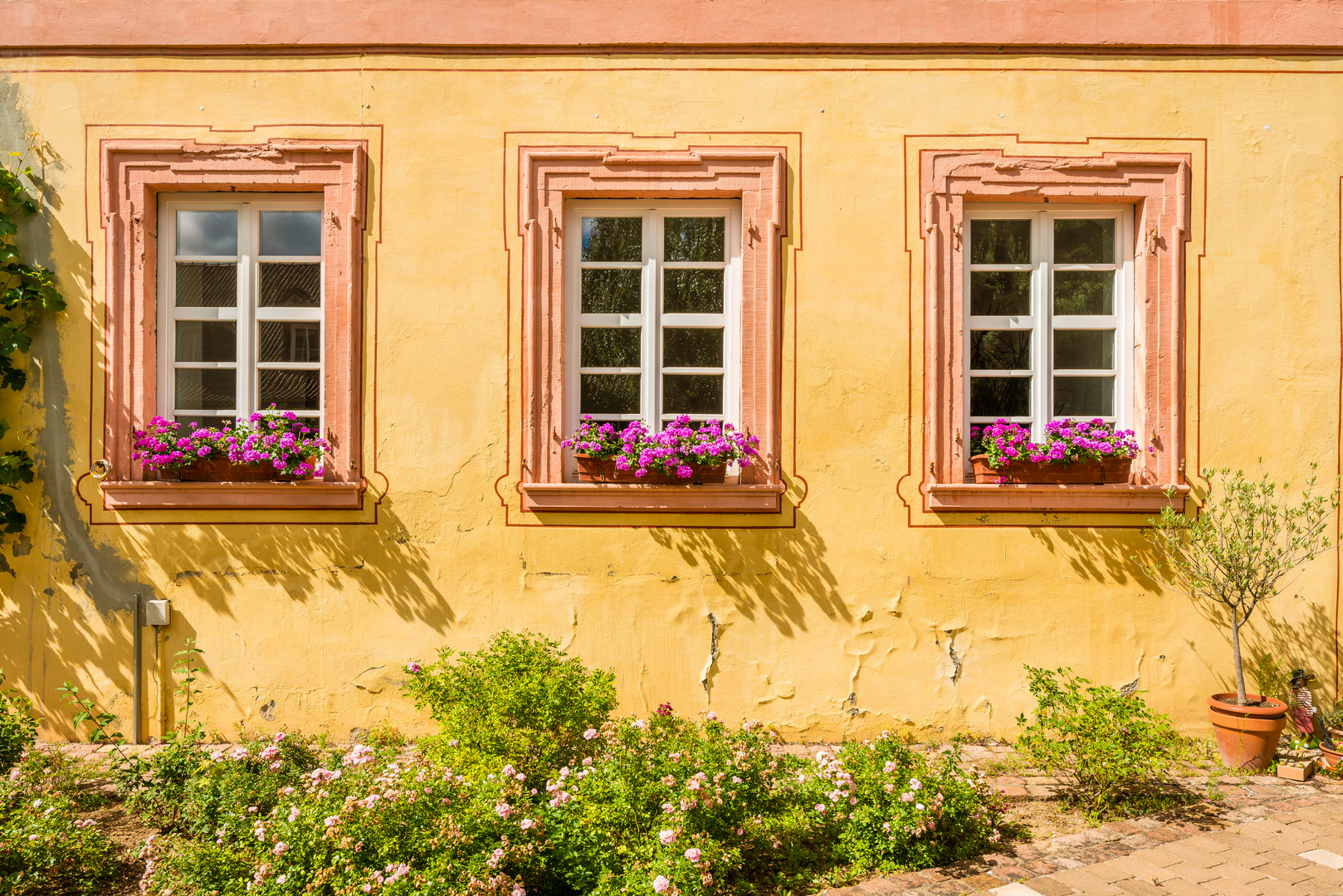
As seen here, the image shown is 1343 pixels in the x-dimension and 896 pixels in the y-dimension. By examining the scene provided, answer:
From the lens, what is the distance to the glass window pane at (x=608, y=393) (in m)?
5.34

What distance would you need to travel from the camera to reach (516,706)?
12.9 ft

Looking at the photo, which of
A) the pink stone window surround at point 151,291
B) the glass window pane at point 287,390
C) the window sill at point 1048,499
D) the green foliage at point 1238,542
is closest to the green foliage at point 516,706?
the pink stone window surround at point 151,291

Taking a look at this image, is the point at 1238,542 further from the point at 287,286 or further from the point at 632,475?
the point at 287,286

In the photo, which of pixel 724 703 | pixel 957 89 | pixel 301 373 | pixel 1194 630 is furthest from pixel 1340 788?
pixel 301 373

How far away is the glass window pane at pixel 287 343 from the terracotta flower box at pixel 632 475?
1903 millimetres

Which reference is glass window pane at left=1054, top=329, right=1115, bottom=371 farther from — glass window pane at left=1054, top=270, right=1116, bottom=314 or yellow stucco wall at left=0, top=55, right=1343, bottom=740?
yellow stucco wall at left=0, top=55, right=1343, bottom=740

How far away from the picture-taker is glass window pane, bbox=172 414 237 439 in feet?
17.2

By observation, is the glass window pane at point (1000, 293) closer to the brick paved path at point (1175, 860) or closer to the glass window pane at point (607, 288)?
the glass window pane at point (607, 288)

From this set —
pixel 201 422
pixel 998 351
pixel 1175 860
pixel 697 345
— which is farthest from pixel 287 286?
pixel 1175 860

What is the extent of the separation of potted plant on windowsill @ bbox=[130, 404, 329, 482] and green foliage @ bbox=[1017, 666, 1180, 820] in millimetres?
4427

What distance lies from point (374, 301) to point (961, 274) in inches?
147

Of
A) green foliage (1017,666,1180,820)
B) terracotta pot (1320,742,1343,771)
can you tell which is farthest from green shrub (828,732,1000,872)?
terracotta pot (1320,742,1343,771)

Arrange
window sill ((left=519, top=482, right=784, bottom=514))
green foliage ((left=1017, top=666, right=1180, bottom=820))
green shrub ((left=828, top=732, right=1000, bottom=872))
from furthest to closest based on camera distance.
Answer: window sill ((left=519, top=482, right=784, bottom=514)) < green foliage ((left=1017, top=666, right=1180, bottom=820)) < green shrub ((left=828, top=732, right=1000, bottom=872))

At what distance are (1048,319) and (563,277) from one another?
125 inches
